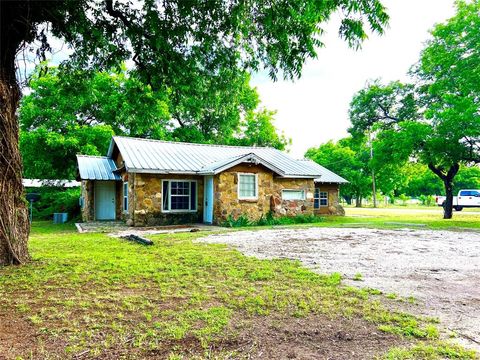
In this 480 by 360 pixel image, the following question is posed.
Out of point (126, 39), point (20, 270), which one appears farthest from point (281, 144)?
point (20, 270)

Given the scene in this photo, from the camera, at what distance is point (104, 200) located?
1844 cm

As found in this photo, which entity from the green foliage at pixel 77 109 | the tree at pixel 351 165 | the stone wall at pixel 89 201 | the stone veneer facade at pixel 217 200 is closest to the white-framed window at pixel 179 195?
the stone veneer facade at pixel 217 200

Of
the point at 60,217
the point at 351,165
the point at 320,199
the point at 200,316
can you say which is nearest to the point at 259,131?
the point at 320,199

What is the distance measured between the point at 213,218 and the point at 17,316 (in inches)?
479

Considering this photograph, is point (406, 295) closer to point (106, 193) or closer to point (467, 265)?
point (467, 265)

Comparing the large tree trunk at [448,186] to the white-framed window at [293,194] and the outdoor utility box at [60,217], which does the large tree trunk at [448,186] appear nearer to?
the white-framed window at [293,194]

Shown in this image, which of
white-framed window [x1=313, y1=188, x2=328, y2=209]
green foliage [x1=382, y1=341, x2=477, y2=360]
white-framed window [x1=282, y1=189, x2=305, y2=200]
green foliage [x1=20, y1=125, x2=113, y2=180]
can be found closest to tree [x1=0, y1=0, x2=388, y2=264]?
green foliage [x1=382, y1=341, x2=477, y2=360]

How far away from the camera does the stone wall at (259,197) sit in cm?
1539

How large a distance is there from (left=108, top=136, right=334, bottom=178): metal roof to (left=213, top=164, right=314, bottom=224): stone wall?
465mm

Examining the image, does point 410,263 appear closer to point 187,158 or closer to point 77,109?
point 187,158

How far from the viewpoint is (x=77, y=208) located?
68.4 feet

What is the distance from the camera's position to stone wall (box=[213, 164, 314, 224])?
15391 mm

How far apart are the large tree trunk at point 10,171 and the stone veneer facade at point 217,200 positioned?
868 cm

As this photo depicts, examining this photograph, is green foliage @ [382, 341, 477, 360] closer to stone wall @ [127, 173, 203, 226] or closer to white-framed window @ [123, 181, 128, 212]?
stone wall @ [127, 173, 203, 226]
